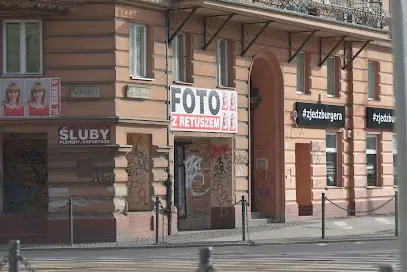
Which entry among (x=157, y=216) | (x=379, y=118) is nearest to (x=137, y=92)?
(x=157, y=216)

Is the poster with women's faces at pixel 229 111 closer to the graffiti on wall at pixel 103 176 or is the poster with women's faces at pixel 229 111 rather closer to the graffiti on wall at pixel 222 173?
the graffiti on wall at pixel 222 173

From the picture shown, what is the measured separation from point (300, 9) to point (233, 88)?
12.3ft

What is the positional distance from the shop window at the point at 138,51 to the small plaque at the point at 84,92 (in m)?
1.33

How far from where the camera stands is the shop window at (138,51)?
27.8 metres

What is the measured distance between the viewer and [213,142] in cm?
3114

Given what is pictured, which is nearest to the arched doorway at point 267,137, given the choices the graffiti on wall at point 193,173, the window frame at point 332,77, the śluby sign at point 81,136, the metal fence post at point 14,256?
the graffiti on wall at point 193,173

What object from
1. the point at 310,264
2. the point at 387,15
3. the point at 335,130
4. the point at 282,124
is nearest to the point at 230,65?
the point at 282,124

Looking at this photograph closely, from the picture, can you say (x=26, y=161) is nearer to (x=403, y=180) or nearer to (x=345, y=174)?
(x=345, y=174)

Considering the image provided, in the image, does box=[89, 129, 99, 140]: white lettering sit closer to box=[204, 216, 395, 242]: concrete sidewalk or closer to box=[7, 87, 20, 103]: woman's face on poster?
box=[7, 87, 20, 103]: woman's face on poster

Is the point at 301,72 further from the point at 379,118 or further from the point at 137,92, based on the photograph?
the point at 137,92

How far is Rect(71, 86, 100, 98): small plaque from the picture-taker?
2678cm

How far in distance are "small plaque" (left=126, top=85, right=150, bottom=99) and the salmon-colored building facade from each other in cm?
3

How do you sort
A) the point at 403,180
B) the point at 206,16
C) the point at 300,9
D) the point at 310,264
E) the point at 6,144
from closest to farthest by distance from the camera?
the point at 403,180, the point at 310,264, the point at 6,144, the point at 206,16, the point at 300,9

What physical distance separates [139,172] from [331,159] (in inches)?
393
